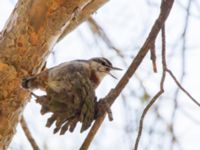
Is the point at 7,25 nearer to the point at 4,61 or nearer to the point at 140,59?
the point at 4,61

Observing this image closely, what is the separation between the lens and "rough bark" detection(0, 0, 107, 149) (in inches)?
65.7

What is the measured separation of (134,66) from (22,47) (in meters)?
0.53

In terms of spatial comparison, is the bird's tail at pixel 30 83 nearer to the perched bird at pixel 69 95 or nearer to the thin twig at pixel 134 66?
the perched bird at pixel 69 95

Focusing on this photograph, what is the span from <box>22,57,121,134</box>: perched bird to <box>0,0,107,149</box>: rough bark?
0.93ft

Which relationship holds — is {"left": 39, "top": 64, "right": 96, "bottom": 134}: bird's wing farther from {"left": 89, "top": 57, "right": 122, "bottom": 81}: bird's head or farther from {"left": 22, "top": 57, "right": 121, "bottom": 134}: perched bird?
{"left": 89, "top": 57, "right": 122, "bottom": 81}: bird's head

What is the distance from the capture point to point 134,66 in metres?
1.26

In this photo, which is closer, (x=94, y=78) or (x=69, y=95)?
(x=69, y=95)

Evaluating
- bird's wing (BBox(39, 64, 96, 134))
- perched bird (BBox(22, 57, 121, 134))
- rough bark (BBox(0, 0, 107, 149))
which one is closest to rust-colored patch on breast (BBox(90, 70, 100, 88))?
perched bird (BBox(22, 57, 121, 134))

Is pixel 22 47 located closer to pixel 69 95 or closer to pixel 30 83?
pixel 30 83

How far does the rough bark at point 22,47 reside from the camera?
167 centimetres

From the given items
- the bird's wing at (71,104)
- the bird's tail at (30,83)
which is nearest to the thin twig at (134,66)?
the bird's wing at (71,104)

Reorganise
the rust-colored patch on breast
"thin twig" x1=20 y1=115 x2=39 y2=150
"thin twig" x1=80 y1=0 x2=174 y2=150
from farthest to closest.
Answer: "thin twig" x1=20 y1=115 x2=39 y2=150 < the rust-colored patch on breast < "thin twig" x1=80 y1=0 x2=174 y2=150

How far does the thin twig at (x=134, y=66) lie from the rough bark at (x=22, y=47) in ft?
1.47

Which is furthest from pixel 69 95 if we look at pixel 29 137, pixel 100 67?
pixel 29 137
